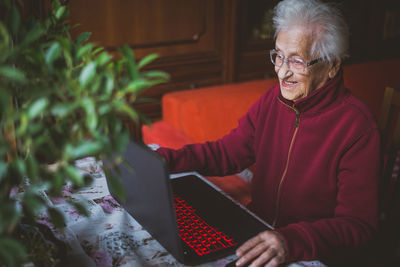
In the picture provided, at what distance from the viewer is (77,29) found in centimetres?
210

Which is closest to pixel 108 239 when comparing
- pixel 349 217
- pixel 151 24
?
pixel 349 217

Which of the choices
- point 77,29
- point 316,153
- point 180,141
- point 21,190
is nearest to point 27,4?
point 77,29

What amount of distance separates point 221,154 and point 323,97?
1.27ft

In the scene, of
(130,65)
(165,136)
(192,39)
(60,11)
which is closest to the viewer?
(130,65)

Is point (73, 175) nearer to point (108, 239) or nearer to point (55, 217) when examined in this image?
point (55, 217)

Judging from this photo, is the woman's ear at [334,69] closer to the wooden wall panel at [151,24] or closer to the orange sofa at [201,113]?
the orange sofa at [201,113]

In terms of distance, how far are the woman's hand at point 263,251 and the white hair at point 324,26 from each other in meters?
0.56

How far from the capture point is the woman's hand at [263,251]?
92cm

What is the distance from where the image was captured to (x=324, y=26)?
120 centimetres

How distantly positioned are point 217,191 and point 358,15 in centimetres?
219

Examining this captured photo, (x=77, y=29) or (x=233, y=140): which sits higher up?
(x=77, y=29)

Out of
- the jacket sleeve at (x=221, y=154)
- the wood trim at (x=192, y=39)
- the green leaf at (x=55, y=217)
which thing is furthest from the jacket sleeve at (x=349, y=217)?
the wood trim at (x=192, y=39)

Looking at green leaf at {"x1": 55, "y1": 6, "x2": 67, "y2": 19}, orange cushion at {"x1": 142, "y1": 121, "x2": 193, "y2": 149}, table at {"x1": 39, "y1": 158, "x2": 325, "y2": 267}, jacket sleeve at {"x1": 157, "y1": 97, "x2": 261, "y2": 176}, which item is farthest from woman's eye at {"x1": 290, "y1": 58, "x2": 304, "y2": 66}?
orange cushion at {"x1": 142, "y1": 121, "x2": 193, "y2": 149}

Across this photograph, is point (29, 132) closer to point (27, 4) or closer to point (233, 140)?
point (233, 140)
